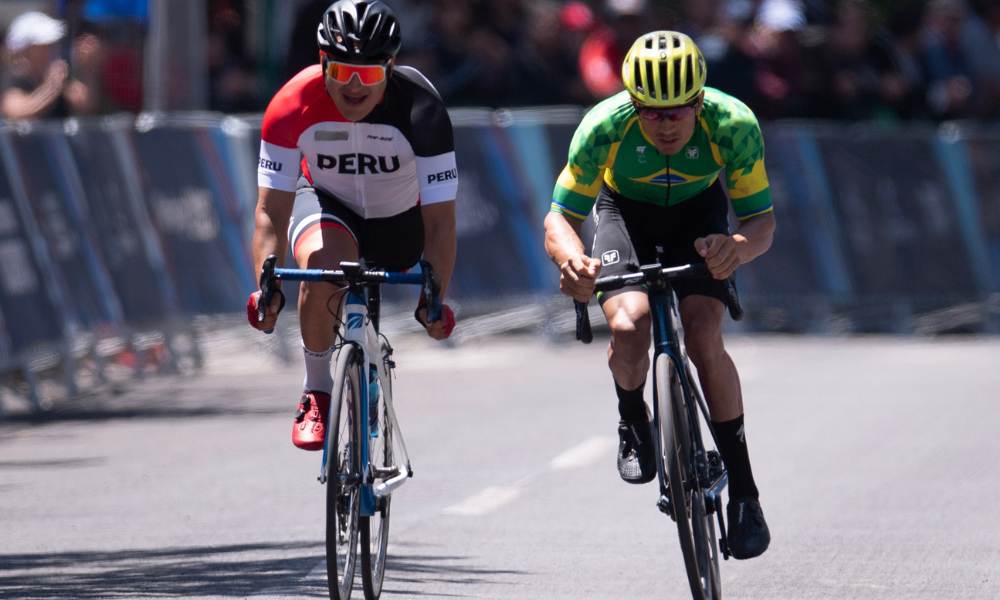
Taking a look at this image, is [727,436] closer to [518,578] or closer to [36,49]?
[518,578]

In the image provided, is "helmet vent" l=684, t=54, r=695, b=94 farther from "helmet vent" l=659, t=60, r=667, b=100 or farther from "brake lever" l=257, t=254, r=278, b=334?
"brake lever" l=257, t=254, r=278, b=334

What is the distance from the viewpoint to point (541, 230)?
16281mm

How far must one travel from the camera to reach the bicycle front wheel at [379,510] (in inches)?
233

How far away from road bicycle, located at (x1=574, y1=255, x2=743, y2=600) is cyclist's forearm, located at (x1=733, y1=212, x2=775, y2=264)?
0.54 ft

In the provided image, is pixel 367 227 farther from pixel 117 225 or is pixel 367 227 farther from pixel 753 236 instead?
pixel 117 225

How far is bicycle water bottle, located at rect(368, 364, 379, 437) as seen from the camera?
250 inches

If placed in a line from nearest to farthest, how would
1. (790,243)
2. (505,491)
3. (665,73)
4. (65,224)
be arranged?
(665,73) < (505,491) < (65,224) < (790,243)

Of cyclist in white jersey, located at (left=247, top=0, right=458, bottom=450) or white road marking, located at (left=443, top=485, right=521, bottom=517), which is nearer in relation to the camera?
cyclist in white jersey, located at (left=247, top=0, right=458, bottom=450)

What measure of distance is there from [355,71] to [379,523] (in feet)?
5.54

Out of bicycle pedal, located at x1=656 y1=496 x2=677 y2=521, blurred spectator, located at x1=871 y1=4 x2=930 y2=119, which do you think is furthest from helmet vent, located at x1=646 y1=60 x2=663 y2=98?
blurred spectator, located at x1=871 y1=4 x2=930 y2=119

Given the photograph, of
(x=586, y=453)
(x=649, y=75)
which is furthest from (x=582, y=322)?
(x=586, y=453)

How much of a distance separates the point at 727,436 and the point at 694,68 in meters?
1.40

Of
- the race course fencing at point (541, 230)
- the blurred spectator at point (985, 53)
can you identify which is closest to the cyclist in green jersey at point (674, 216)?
the race course fencing at point (541, 230)

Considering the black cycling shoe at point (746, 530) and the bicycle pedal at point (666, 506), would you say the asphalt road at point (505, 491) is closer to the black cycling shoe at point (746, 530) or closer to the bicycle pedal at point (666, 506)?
the black cycling shoe at point (746, 530)
